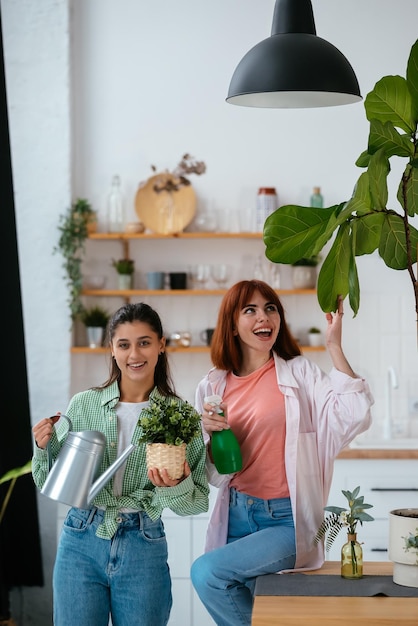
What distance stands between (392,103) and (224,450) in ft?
3.90

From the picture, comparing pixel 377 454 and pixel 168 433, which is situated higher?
pixel 168 433

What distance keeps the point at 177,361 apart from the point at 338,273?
284 cm

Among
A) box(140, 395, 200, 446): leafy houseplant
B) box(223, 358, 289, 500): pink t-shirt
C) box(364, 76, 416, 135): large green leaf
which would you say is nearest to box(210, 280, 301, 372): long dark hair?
box(223, 358, 289, 500): pink t-shirt

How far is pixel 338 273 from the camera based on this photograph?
2414mm

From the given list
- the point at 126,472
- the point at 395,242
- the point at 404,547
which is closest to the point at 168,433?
the point at 126,472

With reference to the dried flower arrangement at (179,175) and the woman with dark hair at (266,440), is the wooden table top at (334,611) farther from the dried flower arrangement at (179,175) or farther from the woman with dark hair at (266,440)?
the dried flower arrangement at (179,175)

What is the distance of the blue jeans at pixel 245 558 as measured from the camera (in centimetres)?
293

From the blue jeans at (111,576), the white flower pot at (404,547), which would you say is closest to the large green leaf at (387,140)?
the white flower pot at (404,547)

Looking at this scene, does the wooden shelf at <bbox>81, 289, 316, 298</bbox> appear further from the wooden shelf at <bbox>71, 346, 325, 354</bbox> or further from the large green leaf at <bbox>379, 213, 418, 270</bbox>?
the large green leaf at <bbox>379, 213, 418, 270</bbox>

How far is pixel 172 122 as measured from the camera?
5180mm

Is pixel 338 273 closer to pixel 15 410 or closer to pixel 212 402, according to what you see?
pixel 212 402

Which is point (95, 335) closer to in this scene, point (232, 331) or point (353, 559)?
point (232, 331)

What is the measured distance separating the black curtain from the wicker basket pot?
2.23 metres

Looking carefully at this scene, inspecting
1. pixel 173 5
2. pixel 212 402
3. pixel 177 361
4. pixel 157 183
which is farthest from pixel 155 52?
pixel 212 402
